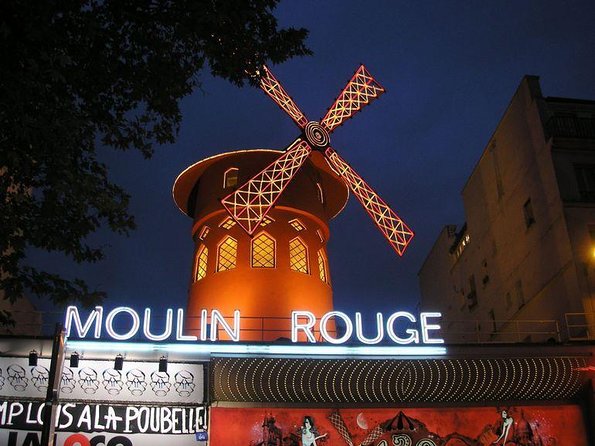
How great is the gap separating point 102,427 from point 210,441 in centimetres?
161

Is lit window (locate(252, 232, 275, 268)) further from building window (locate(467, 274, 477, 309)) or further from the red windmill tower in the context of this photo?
building window (locate(467, 274, 477, 309))

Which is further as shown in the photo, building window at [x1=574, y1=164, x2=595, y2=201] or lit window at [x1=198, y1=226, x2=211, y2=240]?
lit window at [x1=198, y1=226, x2=211, y2=240]

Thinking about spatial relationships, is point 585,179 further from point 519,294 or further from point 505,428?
→ point 505,428

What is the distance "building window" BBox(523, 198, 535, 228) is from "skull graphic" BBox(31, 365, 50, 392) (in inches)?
386

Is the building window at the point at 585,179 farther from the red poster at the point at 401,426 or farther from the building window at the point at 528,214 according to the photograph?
the red poster at the point at 401,426

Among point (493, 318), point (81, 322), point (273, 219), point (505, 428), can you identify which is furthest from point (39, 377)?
point (493, 318)

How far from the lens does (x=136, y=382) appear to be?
33.9 feet

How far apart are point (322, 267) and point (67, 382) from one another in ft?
18.3

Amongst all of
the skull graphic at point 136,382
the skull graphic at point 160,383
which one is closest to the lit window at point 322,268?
the skull graphic at point 160,383

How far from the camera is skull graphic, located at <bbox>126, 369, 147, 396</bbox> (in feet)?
33.7

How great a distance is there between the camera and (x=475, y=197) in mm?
17453

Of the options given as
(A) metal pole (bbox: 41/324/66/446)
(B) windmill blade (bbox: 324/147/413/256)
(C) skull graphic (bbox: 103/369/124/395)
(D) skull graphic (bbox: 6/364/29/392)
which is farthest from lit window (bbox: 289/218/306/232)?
(A) metal pole (bbox: 41/324/66/446)

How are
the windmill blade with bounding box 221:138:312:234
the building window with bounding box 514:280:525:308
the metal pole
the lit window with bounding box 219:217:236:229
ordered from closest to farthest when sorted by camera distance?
1. the metal pole
2. the windmill blade with bounding box 221:138:312:234
3. the lit window with bounding box 219:217:236:229
4. the building window with bounding box 514:280:525:308

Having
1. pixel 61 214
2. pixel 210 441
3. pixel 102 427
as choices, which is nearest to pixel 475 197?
pixel 210 441
